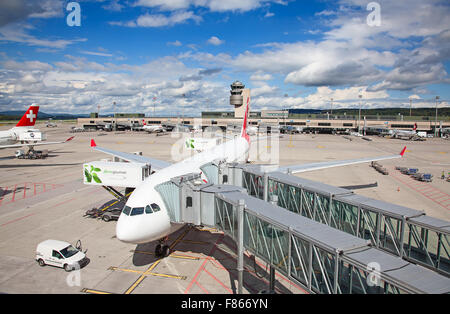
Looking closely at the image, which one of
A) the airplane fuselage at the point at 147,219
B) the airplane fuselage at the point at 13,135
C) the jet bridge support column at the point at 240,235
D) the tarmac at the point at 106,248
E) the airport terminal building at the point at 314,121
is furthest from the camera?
the airport terminal building at the point at 314,121

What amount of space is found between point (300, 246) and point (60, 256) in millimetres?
14892

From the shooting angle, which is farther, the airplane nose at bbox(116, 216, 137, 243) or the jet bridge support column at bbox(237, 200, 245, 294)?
the airplane nose at bbox(116, 216, 137, 243)

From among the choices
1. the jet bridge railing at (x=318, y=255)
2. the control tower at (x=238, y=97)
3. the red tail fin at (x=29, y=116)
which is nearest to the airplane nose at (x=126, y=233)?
the jet bridge railing at (x=318, y=255)

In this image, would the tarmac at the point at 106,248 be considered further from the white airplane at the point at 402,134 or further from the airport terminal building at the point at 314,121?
the airport terminal building at the point at 314,121

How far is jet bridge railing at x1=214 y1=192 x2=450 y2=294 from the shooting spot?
9.02 metres

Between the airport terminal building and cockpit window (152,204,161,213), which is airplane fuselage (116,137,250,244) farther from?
the airport terminal building

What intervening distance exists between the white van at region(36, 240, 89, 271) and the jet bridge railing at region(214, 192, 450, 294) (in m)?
9.60

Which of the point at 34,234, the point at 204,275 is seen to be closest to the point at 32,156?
the point at 34,234

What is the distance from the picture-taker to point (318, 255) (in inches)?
430

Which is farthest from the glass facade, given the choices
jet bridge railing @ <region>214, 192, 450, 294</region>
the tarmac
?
the tarmac

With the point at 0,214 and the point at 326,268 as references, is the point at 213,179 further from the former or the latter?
the point at 0,214

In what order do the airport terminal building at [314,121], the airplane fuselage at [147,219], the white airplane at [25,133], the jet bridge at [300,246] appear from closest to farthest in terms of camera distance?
1. the jet bridge at [300,246]
2. the airplane fuselage at [147,219]
3. the white airplane at [25,133]
4. the airport terminal building at [314,121]

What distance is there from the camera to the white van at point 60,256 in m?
17.2
